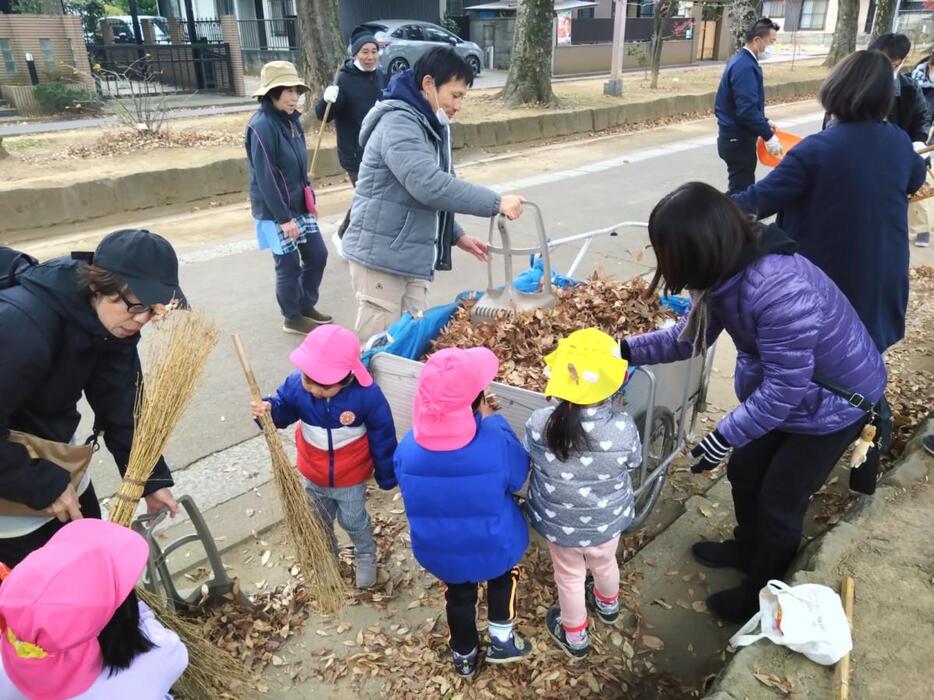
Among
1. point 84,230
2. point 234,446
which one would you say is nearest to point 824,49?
point 84,230

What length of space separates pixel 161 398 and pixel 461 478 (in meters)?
1.03

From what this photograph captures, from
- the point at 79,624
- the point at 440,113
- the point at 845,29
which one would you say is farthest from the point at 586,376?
the point at 845,29

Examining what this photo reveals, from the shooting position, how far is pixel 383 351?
10.3ft

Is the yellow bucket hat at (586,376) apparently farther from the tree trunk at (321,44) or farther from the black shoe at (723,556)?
the tree trunk at (321,44)

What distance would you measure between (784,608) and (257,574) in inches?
84.3

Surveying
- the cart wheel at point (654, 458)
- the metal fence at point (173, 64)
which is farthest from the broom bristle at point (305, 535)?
the metal fence at point (173, 64)

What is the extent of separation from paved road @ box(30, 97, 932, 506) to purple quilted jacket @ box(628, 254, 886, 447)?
2655mm

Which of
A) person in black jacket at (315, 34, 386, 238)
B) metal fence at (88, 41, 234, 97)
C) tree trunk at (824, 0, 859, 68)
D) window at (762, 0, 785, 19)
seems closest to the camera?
person in black jacket at (315, 34, 386, 238)

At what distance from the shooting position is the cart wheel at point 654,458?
10.4 feet

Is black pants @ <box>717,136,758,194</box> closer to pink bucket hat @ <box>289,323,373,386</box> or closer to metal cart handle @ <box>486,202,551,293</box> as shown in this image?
metal cart handle @ <box>486,202,551,293</box>

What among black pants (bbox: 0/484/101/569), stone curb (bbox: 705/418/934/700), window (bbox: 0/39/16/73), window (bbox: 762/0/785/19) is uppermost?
window (bbox: 762/0/785/19)

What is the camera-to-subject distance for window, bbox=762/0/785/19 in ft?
153

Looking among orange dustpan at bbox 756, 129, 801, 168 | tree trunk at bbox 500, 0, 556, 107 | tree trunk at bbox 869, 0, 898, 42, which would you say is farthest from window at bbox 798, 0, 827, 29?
orange dustpan at bbox 756, 129, 801, 168

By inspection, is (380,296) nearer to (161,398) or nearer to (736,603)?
(161,398)
